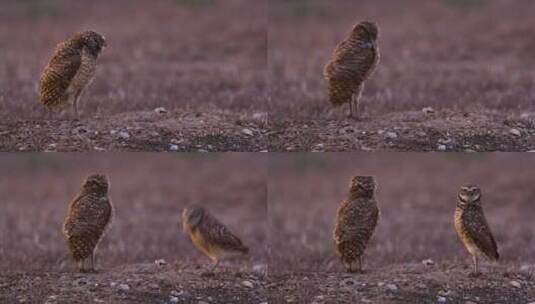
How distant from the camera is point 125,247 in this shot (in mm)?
10102

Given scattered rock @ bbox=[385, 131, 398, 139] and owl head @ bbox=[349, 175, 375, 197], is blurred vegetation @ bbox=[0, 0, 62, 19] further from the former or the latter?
owl head @ bbox=[349, 175, 375, 197]

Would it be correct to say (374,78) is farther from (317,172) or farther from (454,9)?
(454,9)

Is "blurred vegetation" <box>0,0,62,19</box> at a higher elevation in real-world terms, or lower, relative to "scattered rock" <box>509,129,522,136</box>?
higher

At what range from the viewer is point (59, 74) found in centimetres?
852

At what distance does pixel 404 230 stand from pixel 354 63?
2928mm

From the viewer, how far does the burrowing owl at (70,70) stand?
853 centimetres

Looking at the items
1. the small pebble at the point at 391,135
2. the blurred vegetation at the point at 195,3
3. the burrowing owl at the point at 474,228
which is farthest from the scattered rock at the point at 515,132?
the blurred vegetation at the point at 195,3

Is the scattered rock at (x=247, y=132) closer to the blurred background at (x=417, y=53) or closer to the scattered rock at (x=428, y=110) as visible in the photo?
the blurred background at (x=417, y=53)

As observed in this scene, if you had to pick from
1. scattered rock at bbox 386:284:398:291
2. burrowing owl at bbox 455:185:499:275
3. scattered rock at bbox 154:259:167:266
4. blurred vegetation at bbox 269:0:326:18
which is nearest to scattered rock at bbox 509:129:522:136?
burrowing owl at bbox 455:185:499:275

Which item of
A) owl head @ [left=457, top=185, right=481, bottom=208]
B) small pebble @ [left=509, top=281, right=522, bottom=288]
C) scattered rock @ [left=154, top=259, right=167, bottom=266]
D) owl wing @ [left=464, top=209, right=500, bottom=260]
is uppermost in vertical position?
owl head @ [left=457, top=185, right=481, bottom=208]

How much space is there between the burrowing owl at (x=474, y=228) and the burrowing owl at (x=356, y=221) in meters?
0.82

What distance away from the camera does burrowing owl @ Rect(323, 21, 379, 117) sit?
28.4 feet

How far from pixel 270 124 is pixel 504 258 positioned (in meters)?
2.66

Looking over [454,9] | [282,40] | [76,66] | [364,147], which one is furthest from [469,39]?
[76,66]
